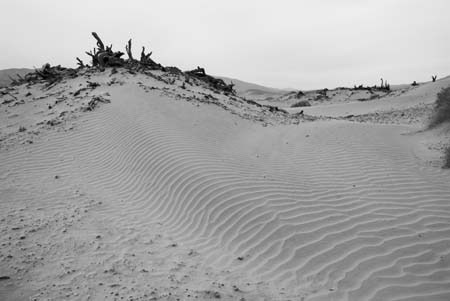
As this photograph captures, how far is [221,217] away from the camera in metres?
4.36

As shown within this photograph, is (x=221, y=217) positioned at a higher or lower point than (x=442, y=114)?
lower

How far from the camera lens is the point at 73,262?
3348mm

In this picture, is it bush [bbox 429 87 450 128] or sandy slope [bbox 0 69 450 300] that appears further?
bush [bbox 429 87 450 128]

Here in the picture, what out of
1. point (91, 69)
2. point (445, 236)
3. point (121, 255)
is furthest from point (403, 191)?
point (91, 69)

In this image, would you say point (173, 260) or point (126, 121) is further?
point (126, 121)

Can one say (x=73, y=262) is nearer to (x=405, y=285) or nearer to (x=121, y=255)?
(x=121, y=255)

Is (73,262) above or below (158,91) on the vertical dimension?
below

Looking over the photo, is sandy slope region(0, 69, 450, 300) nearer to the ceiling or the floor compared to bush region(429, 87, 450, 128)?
nearer to the floor

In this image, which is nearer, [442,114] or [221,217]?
[221,217]

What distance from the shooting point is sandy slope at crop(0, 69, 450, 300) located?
10.0 feet

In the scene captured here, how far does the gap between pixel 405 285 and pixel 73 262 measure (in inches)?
136

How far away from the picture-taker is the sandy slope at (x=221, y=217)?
305 centimetres

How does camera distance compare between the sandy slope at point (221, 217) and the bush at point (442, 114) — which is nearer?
the sandy slope at point (221, 217)

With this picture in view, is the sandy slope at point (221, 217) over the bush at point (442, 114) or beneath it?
beneath
